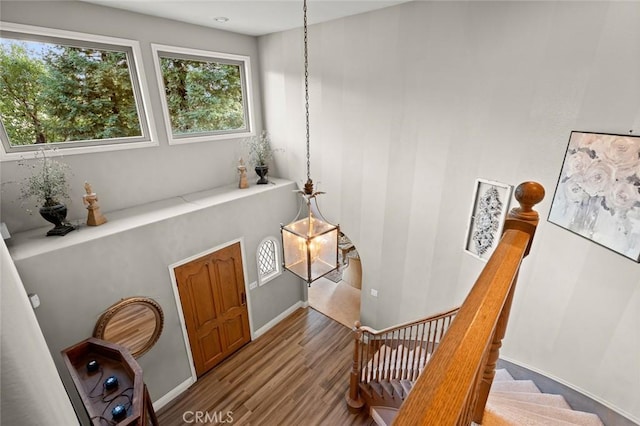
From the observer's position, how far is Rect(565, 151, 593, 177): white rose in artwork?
237cm

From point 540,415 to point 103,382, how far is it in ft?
12.6

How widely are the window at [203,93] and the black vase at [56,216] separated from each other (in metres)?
1.61

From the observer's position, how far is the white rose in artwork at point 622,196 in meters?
2.10

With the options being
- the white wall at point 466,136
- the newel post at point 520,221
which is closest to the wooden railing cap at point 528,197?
the newel post at point 520,221

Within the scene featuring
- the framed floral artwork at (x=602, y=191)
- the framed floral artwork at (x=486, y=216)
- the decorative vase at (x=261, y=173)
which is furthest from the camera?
the decorative vase at (x=261, y=173)

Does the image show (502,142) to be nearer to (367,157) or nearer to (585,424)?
(367,157)

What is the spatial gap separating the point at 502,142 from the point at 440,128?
27.1 inches

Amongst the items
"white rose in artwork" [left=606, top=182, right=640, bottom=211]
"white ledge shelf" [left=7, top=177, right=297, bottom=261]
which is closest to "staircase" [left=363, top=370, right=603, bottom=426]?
"white rose in artwork" [left=606, top=182, right=640, bottom=211]

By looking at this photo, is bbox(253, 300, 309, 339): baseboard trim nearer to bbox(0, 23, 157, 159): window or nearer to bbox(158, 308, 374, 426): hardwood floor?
bbox(158, 308, 374, 426): hardwood floor

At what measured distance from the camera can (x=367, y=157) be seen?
4152mm

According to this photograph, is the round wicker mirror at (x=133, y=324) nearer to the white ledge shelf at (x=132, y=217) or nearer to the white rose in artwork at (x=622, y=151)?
the white ledge shelf at (x=132, y=217)

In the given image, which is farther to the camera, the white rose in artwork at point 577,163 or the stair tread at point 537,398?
the stair tread at point 537,398

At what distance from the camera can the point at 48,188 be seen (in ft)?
10.4

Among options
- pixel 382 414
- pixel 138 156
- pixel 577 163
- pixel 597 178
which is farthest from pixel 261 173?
pixel 597 178
